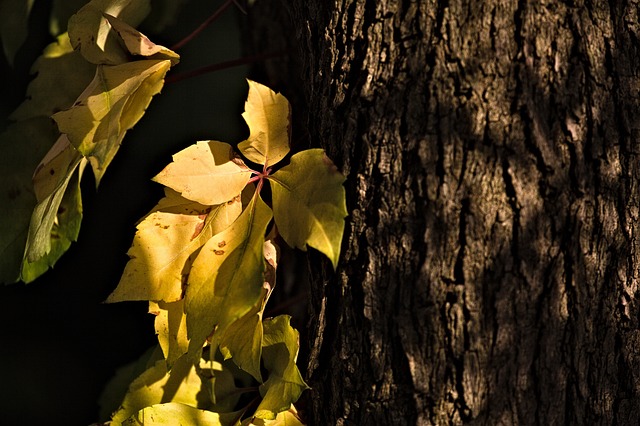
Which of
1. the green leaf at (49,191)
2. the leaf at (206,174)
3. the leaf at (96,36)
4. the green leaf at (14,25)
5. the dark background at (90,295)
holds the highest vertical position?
the leaf at (96,36)

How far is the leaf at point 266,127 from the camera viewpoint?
0.82 m

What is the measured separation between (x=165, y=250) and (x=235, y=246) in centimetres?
10

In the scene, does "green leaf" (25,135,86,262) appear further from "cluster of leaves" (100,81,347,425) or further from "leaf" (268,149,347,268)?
"leaf" (268,149,347,268)

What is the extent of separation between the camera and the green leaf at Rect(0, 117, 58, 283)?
3.49ft

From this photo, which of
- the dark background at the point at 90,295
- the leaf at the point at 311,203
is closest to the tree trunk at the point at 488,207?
the leaf at the point at 311,203

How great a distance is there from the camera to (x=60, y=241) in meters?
1.02

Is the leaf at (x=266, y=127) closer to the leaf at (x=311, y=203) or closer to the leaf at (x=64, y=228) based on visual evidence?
the leaf at (x=311, y=203)

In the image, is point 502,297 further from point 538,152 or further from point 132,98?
point 132,98

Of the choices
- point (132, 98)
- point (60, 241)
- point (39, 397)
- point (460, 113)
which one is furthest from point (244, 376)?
point (39, 397)

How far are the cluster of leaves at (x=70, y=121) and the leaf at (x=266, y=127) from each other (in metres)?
0.13

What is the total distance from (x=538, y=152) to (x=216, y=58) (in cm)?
142

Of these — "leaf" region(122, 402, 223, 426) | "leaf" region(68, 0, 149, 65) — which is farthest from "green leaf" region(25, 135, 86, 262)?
"leaf" region(122, 402, 223, 426)

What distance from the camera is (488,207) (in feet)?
2.38

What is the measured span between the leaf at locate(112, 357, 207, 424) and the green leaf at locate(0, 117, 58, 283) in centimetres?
27
